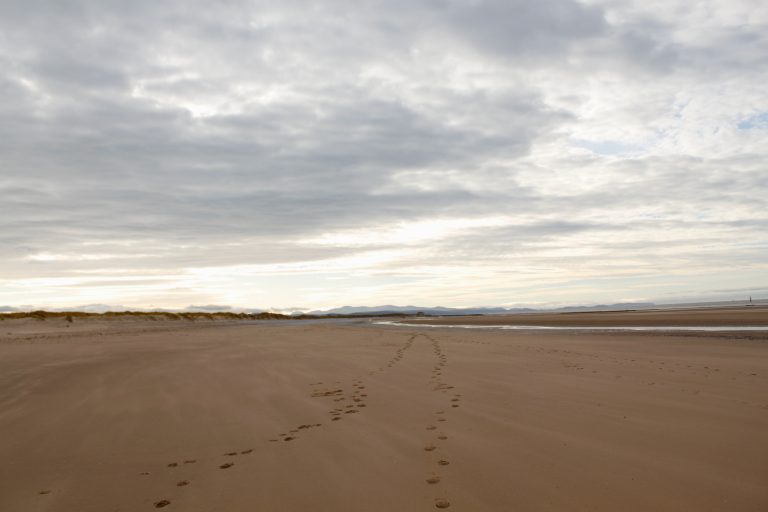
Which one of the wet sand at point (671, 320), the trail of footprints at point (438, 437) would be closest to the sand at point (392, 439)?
the trail of footprints at point (438, 437)

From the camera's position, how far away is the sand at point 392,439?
14.3 feet

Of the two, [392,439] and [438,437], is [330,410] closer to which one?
[392,439]

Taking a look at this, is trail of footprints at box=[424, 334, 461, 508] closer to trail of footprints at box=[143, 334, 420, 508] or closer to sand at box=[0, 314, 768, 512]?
sand at box=[0, 314, 768, 512]

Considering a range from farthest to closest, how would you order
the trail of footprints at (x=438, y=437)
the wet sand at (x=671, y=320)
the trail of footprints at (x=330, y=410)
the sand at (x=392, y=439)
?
the wet sand at (x=671, y=320), the trail of footprints at (x=330, y=410), the trail of footprints at (x=438, y=437), the sand at (x=392, y=439)

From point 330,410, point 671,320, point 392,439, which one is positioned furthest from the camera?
point 671,320

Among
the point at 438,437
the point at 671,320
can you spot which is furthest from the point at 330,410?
the point at 671,320

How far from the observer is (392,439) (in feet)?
19.7

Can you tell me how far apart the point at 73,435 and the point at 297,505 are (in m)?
4.50

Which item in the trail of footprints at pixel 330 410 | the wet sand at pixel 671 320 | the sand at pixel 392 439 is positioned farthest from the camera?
the wet sand at pixel 671 320

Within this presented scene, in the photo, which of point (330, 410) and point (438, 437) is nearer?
point (438, 437)

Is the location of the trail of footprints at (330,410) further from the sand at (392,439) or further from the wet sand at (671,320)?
the wet sand at (671,320)

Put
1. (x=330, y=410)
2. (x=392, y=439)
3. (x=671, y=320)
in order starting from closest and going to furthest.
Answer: (x=392, y=439), (x=330, y=410), (x=671, y=320)

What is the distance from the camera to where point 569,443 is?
558cm

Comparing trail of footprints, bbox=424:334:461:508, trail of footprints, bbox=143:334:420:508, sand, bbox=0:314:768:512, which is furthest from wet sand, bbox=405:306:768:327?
trail of footprints, bbox=143:334:420:508
